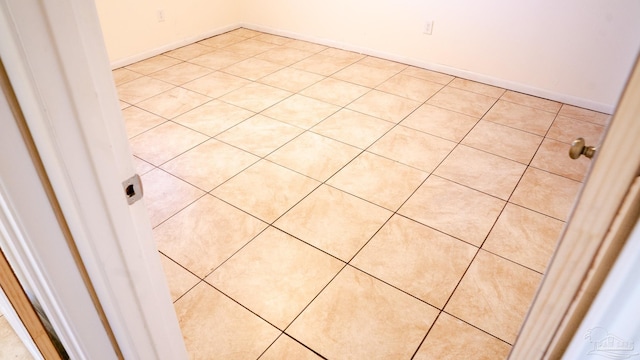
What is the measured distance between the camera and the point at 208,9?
414 centimetres

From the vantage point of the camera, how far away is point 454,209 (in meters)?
1.99

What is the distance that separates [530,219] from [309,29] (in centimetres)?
304

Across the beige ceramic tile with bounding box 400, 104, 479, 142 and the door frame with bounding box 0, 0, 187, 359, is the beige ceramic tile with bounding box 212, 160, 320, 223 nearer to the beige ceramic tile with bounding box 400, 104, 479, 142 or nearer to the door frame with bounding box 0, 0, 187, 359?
the beige ceramic tile with bounding box 400, 104, 479, 142

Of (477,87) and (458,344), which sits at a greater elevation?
(477,87)

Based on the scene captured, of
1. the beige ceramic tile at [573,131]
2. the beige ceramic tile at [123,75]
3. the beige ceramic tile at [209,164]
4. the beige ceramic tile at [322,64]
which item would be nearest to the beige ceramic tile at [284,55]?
the beige ceramic tile at [322,64]

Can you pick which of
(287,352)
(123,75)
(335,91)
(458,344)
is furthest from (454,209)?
(123,75)

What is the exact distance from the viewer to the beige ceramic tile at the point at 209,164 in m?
2.20

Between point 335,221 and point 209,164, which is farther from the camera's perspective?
point 209,164

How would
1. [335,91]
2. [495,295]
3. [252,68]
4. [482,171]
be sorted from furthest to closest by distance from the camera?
[252,68] < [335,91] < [482,171] < [495,295]

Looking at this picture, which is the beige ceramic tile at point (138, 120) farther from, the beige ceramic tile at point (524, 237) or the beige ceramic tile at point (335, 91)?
the beige ceramic tile at point (524, 237)

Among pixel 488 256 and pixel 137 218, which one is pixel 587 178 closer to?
pixel 137 218

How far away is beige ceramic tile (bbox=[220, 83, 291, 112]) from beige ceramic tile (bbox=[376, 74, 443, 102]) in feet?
2.75

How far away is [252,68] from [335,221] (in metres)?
2.17

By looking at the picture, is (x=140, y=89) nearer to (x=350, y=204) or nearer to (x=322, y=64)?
(x=322, y=64)
